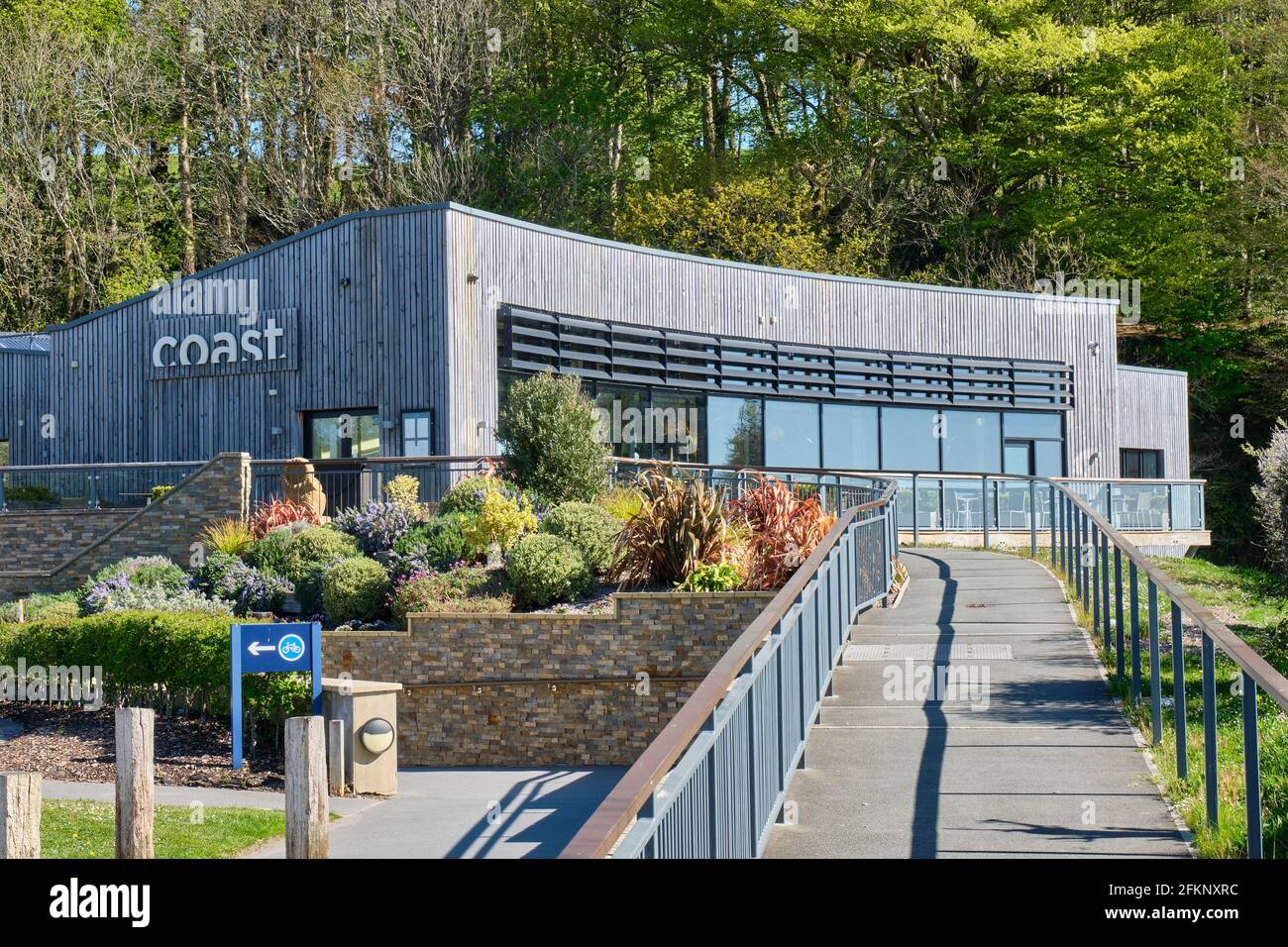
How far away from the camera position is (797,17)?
134ft

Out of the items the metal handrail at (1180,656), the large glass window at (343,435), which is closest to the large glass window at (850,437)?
the large glass window at (343,435)

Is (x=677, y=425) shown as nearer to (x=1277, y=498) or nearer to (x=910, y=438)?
(x=910, y=438)

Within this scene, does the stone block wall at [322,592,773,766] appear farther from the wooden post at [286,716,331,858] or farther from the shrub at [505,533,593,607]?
the wooden post at [286,716,331,858]

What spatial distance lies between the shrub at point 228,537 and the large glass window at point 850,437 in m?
13.0

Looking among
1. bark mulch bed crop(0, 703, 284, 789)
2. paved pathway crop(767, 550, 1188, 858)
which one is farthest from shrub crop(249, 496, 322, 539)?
paved pathway crop(767, 550, 1188, 858)

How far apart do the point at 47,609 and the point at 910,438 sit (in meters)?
17.6

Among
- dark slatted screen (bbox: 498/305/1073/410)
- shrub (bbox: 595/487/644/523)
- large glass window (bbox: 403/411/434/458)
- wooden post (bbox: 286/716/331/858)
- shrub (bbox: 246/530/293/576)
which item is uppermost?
dark slatted screen (bbox: 498/305/1073/410)

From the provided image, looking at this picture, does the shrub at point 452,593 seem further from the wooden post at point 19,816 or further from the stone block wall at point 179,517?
the wooden post at point 19,816

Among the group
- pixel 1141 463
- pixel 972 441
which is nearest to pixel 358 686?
pixel 972 441

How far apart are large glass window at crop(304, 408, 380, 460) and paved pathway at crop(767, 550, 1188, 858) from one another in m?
12.2

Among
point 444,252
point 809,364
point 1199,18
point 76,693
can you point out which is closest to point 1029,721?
point 76,693

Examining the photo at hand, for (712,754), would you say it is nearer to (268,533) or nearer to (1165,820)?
(1165,820)

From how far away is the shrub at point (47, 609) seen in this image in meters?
18.4

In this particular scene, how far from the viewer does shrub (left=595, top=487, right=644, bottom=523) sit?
18.7 m
